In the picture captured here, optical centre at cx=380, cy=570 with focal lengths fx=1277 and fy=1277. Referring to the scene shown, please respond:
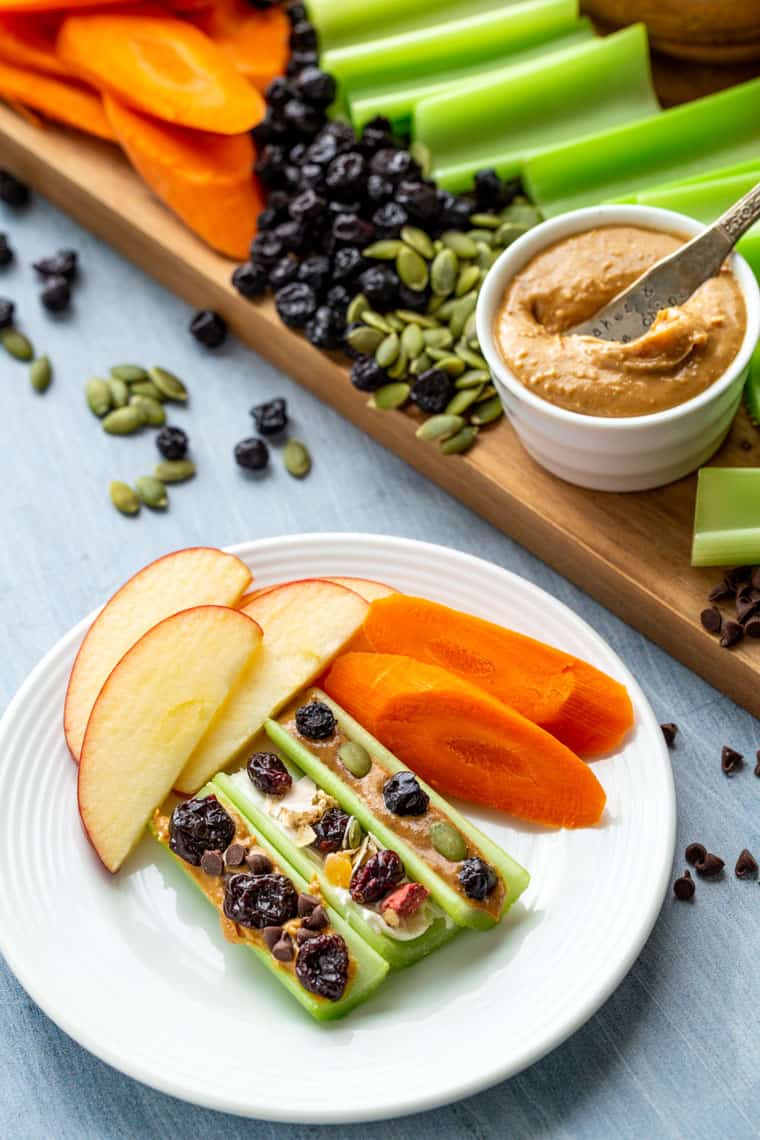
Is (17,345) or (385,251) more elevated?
(385,251)

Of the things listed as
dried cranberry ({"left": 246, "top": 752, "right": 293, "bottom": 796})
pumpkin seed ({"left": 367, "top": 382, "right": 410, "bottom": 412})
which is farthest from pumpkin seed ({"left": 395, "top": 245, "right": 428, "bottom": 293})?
dried cranberry ({"left": 246, "top": 752, "right": 293, "bottom": 796})

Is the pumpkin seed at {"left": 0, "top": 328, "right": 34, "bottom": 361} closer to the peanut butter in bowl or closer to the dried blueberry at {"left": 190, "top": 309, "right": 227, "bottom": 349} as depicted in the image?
the dried blueberry at {"left": 190, "top": 309, "right": 227, "bottom": 349}

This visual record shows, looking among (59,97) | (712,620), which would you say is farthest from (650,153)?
(59,97)

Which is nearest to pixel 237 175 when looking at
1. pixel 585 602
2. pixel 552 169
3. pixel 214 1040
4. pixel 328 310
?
pixel 328 310

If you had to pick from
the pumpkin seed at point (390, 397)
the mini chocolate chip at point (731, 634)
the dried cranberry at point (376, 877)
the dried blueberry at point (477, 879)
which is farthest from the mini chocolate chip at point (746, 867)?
the pumpkin seed at point (390, 397)

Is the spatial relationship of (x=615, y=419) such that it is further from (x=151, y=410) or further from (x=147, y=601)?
(x=151, y=410)

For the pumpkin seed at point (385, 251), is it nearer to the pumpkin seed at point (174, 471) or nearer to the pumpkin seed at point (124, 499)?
the pumpkin seed at point (174, 471)
